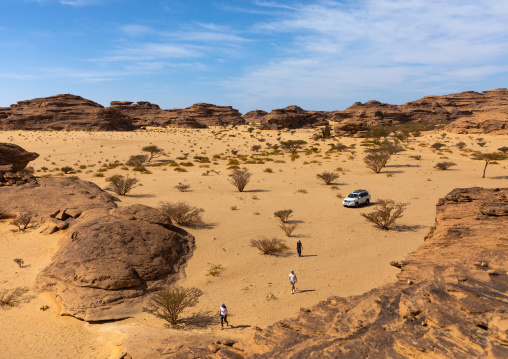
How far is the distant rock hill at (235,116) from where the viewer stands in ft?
286

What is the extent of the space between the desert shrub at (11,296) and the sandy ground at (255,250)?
0.26 metres

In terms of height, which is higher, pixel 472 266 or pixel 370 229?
pixel 472 266

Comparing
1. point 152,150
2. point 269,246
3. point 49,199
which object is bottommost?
point 269,246

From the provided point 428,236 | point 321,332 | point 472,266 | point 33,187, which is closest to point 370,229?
point 428,236

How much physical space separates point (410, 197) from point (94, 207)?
24022 millimetres

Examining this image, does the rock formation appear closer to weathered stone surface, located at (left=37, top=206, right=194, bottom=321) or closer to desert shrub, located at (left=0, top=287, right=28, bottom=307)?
weathered stone surface, located at (left=37, top=206, right=194, bottom=321)

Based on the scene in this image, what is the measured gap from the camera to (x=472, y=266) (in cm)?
741

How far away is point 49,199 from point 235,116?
13184 cm

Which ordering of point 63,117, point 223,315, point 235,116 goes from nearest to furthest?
point 223,315 < point 63,117 < point 235,116

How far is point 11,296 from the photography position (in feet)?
38.8

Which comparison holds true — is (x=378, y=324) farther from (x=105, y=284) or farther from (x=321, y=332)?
(x=105, y=284)

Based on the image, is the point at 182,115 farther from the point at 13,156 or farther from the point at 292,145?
the point at 13,156

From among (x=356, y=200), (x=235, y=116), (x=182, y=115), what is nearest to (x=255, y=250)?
(x=356, y=200)

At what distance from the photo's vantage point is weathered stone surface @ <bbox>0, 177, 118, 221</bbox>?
19.0 metres
